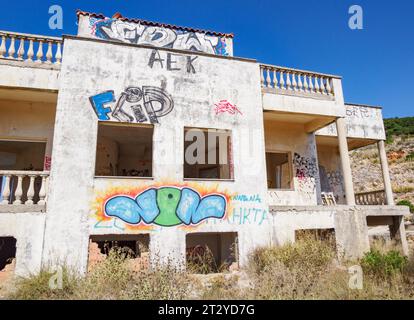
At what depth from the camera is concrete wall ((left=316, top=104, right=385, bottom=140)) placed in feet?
41.1

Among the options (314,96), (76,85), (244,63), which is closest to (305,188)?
(314,96)

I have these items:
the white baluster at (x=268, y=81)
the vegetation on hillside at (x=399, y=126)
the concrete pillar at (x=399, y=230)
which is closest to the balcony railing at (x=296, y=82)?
the white baluster at (x=268, y=81)

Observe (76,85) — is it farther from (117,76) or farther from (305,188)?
(305,188)

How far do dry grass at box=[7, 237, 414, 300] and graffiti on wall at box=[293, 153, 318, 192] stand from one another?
14.8 feet

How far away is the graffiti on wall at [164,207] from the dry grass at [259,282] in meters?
1.14

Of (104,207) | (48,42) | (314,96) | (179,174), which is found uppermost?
(48,42)

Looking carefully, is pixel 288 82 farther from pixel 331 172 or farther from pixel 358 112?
pixel 331 172

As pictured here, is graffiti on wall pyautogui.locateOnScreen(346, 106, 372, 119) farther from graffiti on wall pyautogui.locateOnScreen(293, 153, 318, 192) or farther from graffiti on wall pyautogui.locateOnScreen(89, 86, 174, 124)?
graffiti on wall pyautogui.locateOnScreen(89, 86, 174, 124)

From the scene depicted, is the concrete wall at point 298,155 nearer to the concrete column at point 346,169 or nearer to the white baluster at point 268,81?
the concrete column at point 346,169

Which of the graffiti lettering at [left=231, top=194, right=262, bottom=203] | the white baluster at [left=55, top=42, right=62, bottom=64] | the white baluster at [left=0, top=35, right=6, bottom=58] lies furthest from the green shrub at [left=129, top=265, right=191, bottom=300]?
the white baluster at [left=0, top=35, right=6, bottom=58]

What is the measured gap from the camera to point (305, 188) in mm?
11617

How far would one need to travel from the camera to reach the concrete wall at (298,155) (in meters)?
11.4

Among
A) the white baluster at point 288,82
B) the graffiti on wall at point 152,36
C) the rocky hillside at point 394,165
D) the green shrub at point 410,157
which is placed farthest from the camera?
the green shrub at point 410,157
